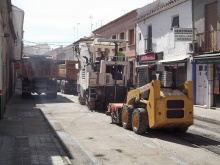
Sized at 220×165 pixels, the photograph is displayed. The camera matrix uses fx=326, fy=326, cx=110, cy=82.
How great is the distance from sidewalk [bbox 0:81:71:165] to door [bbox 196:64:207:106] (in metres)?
8.61

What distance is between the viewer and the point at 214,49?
15.3 meters

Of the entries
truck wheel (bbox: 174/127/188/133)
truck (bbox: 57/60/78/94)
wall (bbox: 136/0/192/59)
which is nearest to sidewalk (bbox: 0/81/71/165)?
truck wheel (bbox: 174/127/188/133)

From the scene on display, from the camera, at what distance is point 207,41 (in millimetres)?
15906

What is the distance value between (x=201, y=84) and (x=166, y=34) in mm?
4490

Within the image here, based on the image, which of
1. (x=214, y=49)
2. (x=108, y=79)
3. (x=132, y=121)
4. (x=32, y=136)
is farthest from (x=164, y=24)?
(x=32, y=136)

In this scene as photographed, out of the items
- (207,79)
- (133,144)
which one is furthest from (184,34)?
(133,144)

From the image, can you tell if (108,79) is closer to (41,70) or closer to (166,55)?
(166,55)

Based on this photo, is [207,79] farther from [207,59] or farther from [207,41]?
[207,41]

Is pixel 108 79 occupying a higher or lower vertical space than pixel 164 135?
higher

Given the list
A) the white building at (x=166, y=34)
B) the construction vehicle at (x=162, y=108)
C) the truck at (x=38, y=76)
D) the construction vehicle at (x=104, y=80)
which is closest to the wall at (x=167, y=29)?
the white building at (x=166, y=34)

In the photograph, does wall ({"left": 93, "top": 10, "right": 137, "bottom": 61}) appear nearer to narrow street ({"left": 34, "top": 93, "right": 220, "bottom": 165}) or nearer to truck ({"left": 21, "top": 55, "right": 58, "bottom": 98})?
truck ({"left": 21, "top": 55, "right": 58, "bottom": 98})

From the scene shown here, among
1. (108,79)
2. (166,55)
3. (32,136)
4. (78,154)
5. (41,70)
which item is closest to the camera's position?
(78,154)

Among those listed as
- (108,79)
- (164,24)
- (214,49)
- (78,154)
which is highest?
(164,24)

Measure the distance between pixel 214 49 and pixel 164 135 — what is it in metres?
7.46
